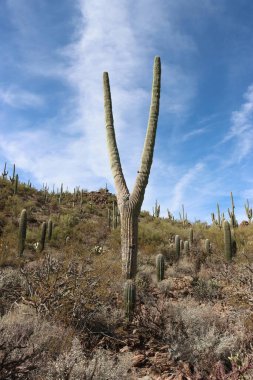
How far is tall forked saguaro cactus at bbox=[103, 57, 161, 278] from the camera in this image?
8.00m

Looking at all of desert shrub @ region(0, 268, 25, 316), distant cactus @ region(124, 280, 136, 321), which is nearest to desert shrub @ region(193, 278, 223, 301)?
distant cactus @ region(124, 280, 136, 321)

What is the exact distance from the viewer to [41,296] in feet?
19.2

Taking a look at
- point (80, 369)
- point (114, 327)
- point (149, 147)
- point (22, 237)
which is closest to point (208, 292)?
point (114, 327)

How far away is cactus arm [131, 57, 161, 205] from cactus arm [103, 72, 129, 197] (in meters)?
0.29

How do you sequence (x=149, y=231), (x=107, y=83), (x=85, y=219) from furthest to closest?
1. (x=85, y=219)
2. (x=149, y=231)
3. (x=107, y=83)

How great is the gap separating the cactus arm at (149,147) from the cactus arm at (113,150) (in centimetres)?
29

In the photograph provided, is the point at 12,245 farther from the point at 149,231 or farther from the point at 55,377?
the point at 55,377

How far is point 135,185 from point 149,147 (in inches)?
39.9

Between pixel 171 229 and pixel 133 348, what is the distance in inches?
660

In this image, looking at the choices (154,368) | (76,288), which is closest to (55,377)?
(154,368)

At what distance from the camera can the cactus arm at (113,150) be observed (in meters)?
8.72

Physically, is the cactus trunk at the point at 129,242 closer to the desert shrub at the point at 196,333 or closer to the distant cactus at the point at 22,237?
the desert shrub at the point at 196,333

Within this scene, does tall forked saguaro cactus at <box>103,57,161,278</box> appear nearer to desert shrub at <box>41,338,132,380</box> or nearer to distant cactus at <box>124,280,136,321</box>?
distant cactus at <box>124,280,136,321</box>

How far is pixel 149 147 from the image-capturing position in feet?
29.2
